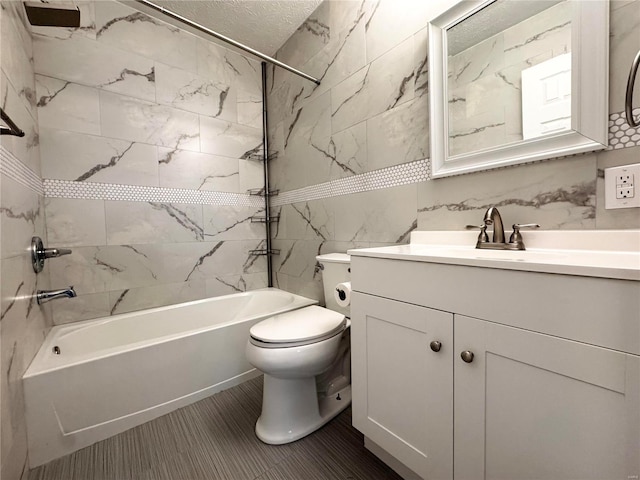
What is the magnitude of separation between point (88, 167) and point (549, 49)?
240 centimetres

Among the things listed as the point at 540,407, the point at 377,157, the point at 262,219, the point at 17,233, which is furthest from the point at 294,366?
the point at 262,219

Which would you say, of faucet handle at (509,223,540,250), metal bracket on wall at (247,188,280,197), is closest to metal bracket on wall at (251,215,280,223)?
metal bracket on wall at (247,188,280,197)

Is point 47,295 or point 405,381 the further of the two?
point 47,295

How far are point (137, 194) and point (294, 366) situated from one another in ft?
5.24

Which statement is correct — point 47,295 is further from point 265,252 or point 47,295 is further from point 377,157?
point 377,157

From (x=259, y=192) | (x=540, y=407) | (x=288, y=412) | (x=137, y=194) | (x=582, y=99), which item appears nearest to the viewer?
(x=540, y=407)

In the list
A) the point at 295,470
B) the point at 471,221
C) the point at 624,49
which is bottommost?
the point at 295,470

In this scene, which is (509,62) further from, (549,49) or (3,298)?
(3,298)

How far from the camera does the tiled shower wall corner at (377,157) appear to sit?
89 centimetres

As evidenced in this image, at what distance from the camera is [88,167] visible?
1700mm

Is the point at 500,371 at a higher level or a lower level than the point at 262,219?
lower

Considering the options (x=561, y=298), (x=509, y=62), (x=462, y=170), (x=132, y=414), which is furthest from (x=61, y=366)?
(x=509, y=62)

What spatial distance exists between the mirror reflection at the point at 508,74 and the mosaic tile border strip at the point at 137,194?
1.73m

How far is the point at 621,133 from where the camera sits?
32.3 inches
